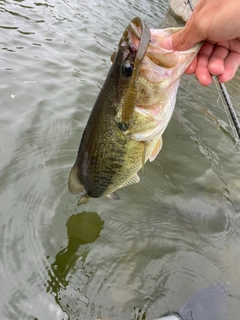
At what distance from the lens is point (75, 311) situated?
2695mm

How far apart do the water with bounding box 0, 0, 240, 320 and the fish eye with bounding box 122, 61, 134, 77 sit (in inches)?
76.9

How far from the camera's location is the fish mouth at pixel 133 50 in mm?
1758

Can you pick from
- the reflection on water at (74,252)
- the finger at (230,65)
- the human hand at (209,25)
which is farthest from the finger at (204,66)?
the reflection on water at (74,252)

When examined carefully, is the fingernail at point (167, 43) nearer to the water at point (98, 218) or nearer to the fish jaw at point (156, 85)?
the fish jaw at point (156, 85)

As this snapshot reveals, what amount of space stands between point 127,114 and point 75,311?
177cm

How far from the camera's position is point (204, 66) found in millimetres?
2480

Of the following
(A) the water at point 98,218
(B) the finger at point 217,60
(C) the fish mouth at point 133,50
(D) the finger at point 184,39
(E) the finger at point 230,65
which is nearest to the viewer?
(C) the fish mouth at point 133,50

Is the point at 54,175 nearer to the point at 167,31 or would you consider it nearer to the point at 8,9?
the point at 167,31

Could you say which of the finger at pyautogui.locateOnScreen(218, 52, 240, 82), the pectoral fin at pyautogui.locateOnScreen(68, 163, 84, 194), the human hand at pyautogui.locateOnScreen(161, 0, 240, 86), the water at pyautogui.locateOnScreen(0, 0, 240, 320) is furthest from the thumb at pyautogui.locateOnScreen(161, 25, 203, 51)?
the water at pyautogui.locateOnScreen(0, 0, 240, 320)

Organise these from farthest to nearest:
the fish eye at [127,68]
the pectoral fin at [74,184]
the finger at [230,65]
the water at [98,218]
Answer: the water at [98,218]
the pectoral fin at [74,184]
the finger at [230,65]
the fish eye at [127,68]

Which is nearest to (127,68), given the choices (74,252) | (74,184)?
(74,184)

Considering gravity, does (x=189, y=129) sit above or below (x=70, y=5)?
above

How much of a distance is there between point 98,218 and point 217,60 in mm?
2032

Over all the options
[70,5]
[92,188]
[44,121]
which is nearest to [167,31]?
[92,188]
